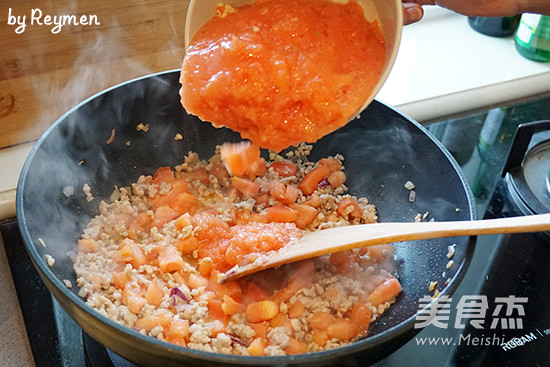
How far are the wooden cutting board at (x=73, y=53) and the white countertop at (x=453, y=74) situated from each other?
15 cm

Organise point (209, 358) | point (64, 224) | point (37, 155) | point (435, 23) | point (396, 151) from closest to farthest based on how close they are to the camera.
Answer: point (209, 358) < point (37, 155) < point (64, 224) < point (396, 151) < point (435, 23)

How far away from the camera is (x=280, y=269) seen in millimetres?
1450

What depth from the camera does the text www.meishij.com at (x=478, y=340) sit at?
1.39 metres

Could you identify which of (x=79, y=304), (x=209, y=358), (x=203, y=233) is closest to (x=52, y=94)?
(x=203, y=233)

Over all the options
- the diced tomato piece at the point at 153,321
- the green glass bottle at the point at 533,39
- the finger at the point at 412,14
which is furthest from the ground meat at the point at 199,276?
the green glass bottle at the point at 533,39

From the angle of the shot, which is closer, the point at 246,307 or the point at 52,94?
the point at 246,307

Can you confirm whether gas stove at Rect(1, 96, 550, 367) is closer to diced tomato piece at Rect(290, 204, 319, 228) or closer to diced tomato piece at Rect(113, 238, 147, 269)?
diced tomato piece at Rect(113, 238, 147, 269)

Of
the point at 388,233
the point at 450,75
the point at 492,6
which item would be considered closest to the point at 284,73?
the point at 388,233

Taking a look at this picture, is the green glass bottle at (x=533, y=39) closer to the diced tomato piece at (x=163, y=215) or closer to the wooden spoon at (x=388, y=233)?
the wooden spoon at (x=388, y=233)

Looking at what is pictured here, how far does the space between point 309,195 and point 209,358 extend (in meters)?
0.81

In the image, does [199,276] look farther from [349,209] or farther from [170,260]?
[349,209]

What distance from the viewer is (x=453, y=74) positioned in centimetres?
224

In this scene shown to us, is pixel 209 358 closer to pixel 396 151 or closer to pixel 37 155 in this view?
pixel 37 155

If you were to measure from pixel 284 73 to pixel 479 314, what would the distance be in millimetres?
836
